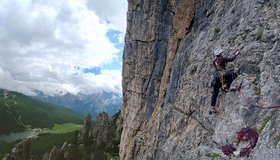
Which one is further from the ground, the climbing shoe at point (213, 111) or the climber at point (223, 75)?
the climber at point (223, 75)

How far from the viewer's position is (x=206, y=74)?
24.4m

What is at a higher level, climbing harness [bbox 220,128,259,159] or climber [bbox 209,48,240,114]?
climber [bbox 209,48,240,114]

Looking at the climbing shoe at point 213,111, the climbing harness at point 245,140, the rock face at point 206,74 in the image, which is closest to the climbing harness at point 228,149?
the climbing harness at point 245,140

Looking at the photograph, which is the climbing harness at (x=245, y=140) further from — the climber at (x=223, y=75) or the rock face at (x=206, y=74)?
the climber at (x=223, y=75)

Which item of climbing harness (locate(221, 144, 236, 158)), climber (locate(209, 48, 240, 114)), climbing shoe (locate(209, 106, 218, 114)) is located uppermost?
climber (locate(209, 48, 240, 114))

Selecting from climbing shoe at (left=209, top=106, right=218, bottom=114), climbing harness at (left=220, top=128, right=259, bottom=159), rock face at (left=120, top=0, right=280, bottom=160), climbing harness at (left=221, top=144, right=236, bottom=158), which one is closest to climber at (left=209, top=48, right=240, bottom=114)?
rock face at (left=120, top=0, right=280, bottom=160)

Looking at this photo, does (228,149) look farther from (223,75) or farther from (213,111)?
(223,75)

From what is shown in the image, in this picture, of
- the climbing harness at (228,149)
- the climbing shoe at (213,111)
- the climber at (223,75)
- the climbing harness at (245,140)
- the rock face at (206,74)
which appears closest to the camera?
the climbing harness at (245,140)

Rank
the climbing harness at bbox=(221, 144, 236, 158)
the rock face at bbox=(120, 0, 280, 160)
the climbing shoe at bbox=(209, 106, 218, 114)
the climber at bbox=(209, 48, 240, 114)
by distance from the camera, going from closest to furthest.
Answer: the climbing harness at bbox=(221, 144, 236, 158)
the rock face at bbox=(120, 0, 280, 160)
the climber at bbox=(209, 48, 240, 114)
the climbing shoe at bbox=(209, 106, 218, 114)

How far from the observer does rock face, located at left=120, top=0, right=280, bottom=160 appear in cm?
1694

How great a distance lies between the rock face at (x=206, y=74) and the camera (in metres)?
16.9

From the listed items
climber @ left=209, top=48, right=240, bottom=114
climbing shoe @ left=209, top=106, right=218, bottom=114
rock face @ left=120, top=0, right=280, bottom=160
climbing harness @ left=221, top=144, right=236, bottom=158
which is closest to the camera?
climbing harness @ left=221, top=144, right=236, bottom=158

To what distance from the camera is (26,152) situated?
11212 cm

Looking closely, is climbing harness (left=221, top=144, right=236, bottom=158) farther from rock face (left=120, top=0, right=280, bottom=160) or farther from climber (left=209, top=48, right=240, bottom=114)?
climber (left=209, top=48, right=240, bottom=114)
